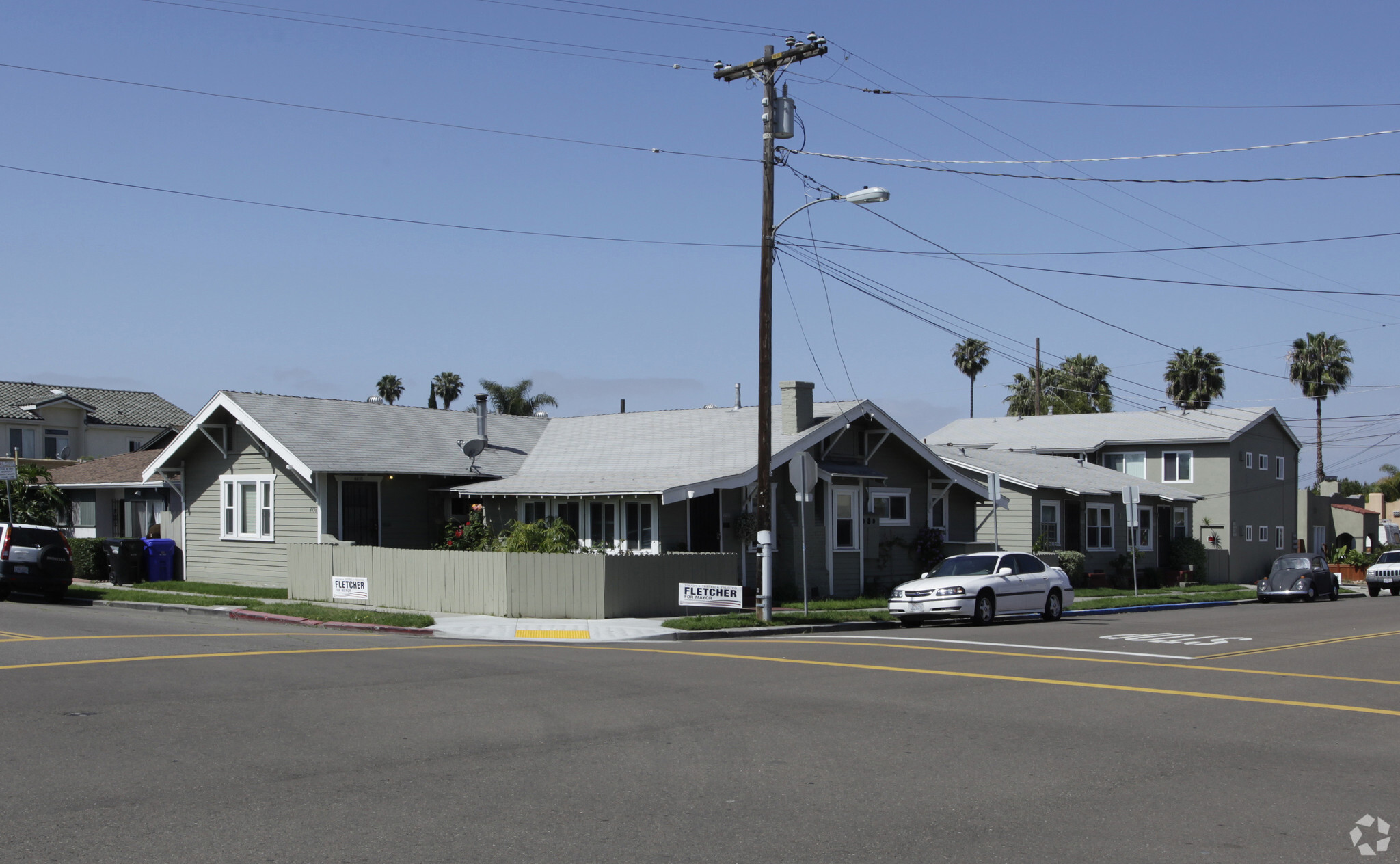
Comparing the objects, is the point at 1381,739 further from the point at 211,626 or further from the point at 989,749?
the point at 211,626

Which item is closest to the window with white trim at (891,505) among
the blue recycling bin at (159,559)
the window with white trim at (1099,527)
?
the window with white trim at (1099,527)

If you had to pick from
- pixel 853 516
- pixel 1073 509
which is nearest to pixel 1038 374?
pixel 1073 509

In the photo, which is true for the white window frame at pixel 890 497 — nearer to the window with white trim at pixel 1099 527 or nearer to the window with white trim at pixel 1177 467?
the window with white trim at pixel 1099 527

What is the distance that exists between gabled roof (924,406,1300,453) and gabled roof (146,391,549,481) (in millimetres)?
20930

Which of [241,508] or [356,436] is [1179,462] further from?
[241,508]

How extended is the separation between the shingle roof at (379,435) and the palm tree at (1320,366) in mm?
50526

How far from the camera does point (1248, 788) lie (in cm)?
845

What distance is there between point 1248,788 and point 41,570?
82.7ft

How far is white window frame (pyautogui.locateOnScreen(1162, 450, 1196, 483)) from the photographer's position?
50281mm

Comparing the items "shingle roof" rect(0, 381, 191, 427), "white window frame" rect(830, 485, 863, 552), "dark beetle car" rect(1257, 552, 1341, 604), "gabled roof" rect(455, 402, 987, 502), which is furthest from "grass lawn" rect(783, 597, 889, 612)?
"shingle roof" rect(0, 381, 191, 427)

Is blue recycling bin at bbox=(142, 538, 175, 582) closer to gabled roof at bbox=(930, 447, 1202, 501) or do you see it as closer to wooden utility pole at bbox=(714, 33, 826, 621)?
wooden utility pole at bbox=(714, 33, 826, 621)

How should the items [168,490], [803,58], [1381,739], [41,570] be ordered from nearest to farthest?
[1381,739] < [803,58] < [41,570] < [168,490]

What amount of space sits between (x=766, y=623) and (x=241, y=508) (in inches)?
597

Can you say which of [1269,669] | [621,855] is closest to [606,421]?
[1269,669]
